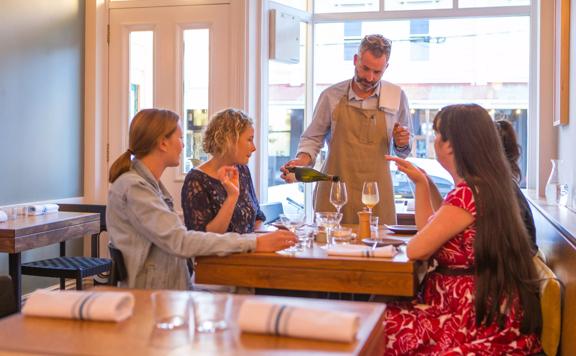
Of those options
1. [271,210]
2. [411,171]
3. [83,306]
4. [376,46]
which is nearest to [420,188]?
[411,171]

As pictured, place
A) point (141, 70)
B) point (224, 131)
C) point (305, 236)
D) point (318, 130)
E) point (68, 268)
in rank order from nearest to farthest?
1. point (305, 236)
2. point (224, 131)
3. point (318, 130)
4. point (68, 268)
5. point (141, 70)

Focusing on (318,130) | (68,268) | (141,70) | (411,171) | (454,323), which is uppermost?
(141,70)

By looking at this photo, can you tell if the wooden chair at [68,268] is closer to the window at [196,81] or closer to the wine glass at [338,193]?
the window at [196,81]

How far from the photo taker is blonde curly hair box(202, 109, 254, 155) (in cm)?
318

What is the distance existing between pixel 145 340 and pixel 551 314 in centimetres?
145

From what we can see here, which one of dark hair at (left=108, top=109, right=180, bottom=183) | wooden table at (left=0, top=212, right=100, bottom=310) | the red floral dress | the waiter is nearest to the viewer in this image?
the red floral dress

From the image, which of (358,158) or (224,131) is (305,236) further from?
(358,158)

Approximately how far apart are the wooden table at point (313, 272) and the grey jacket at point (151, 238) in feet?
0.21

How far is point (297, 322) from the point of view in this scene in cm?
153

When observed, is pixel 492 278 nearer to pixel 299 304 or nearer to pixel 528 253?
pixel 528 253

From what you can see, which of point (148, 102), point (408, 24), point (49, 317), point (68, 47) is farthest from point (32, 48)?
point (49, 317)

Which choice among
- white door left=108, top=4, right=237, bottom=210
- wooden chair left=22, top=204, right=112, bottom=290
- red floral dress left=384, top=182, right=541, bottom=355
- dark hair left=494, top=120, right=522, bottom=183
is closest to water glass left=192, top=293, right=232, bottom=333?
red floral dress left=384, top=182, right=541, bottom=355

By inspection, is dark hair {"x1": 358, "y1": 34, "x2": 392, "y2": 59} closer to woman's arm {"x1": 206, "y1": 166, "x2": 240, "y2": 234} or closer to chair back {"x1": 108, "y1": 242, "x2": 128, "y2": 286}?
woman's arm {"x1": 206, "y1": 166, "x2": 240, "y2": 234}

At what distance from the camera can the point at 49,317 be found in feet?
5.59
